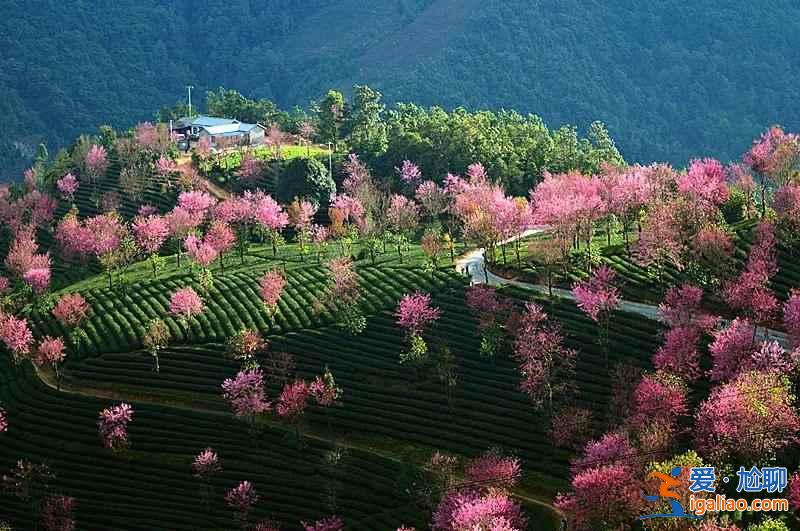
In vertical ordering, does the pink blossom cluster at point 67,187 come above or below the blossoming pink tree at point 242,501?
above

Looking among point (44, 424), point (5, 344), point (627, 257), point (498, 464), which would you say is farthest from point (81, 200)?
point (498, 464)

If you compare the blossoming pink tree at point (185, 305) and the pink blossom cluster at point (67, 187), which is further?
the pink blossom cluster at point (67, 187)

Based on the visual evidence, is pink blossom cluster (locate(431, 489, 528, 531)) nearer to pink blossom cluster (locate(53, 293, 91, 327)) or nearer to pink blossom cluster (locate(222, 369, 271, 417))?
pink blossom cluster (locate(222, 369, 271, 417))

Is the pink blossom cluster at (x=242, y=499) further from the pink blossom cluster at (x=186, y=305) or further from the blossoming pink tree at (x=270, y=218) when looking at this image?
the blossoming pink tree at (x=270, y=218)

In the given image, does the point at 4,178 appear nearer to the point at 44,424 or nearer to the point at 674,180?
the point at 44,424

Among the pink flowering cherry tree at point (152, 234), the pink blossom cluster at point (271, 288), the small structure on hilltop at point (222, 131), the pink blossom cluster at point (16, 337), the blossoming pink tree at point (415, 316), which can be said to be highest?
the small structure on hilltop at point (222, 131)

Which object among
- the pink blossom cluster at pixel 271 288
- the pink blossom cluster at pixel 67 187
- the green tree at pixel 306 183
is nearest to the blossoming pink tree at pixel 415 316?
the pink blossom cluster at pixel 271 288
